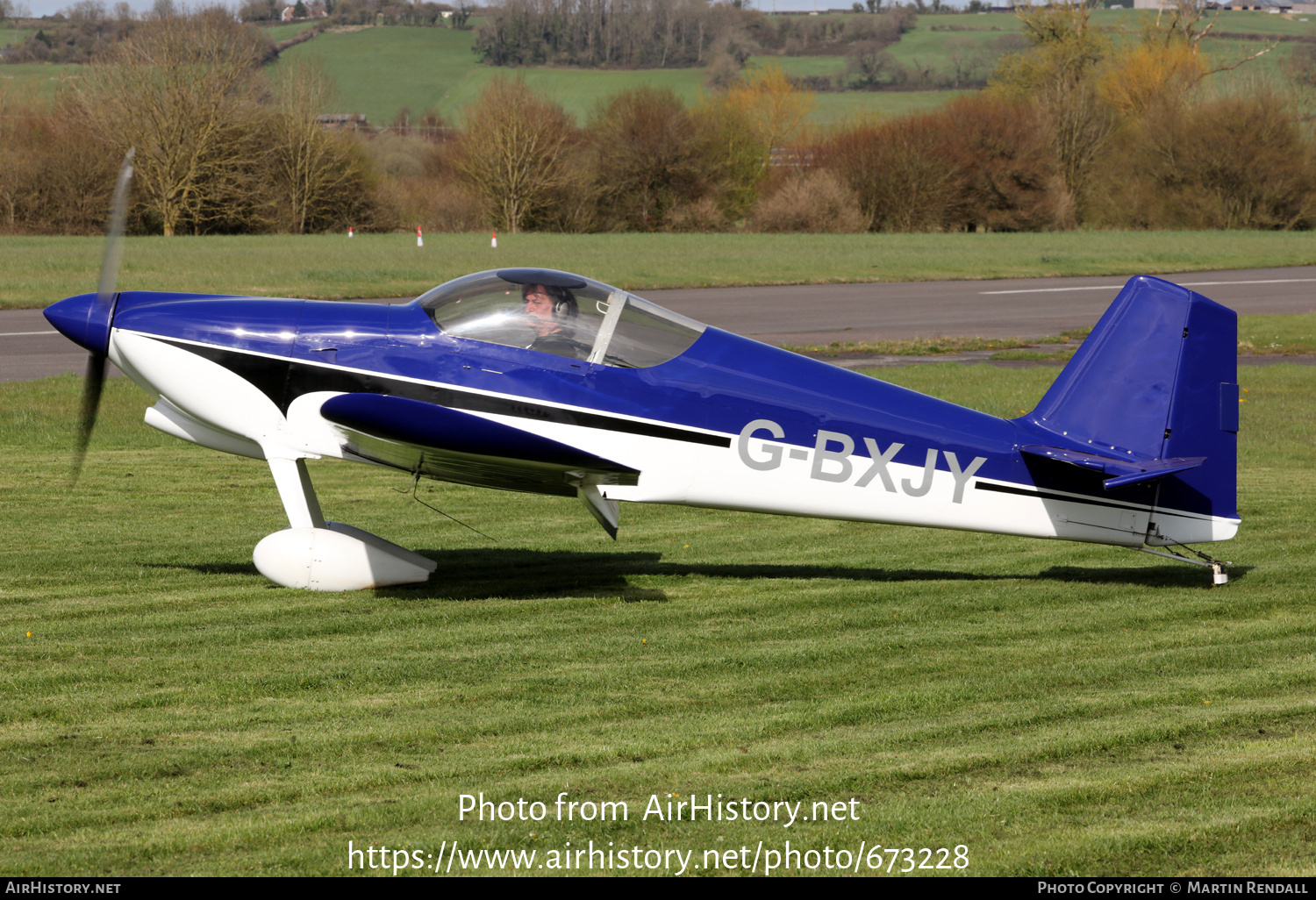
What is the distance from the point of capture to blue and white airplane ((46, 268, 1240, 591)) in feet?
24.4

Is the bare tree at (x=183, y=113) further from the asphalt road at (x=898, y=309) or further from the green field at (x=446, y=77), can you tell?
the green field at (x=446, y=77)

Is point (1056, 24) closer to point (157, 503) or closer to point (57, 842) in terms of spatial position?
point (157, 503)

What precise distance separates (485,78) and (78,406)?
13441 centimetres

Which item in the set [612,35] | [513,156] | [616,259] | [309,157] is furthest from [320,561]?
[612,35]

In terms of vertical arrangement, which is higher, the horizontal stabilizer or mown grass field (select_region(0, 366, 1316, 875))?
the horizontal stabilizer

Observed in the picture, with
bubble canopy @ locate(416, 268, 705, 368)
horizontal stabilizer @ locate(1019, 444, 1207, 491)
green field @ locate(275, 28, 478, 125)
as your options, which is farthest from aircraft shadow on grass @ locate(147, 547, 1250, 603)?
green field @ locate(275, 28, 478, 125)

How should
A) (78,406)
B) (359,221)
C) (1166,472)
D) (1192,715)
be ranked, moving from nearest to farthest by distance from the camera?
(1192,715) → (1166,472) → (78,406) → (359,221)

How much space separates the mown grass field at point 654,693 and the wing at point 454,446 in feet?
2.78

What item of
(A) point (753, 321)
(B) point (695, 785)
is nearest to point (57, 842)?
(B) point (695, 785)

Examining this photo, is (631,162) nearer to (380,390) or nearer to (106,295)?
(106,295)

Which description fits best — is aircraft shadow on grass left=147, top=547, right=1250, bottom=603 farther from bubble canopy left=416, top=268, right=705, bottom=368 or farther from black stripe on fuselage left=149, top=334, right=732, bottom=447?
bubble canopy left=416, top=268, right=705, bottom=368

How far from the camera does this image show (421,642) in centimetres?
679

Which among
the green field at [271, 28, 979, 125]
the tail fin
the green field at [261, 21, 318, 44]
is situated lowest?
the tail fin

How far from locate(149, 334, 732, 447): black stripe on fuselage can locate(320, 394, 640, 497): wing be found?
183mm
